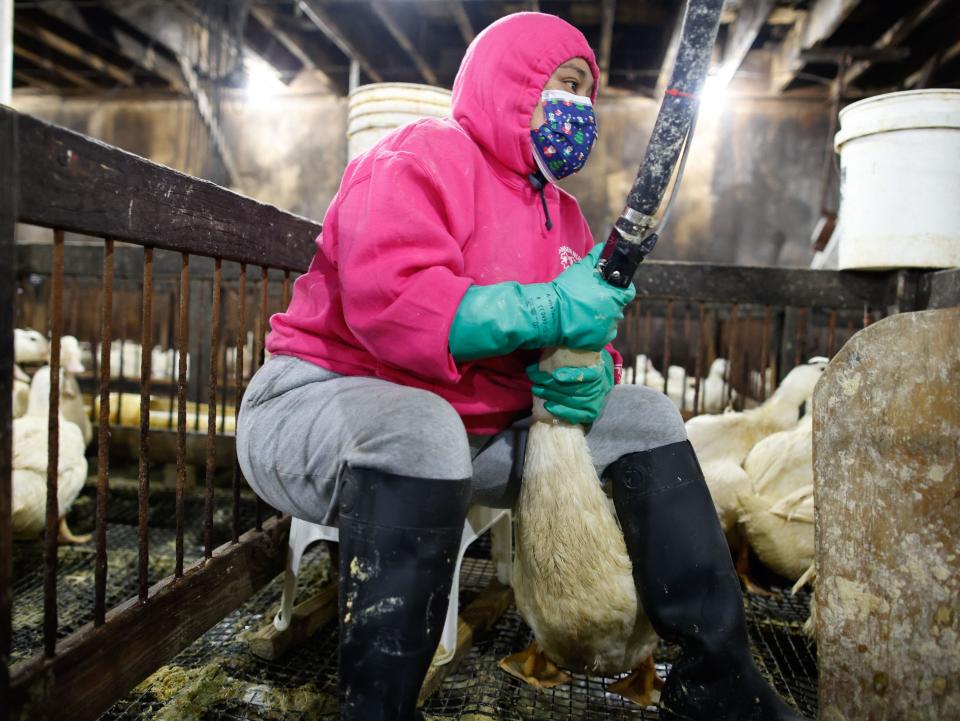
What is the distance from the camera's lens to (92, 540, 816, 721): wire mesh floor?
142 cm

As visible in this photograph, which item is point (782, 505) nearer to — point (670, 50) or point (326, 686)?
A: point (326, 686)

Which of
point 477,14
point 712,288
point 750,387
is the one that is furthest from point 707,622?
point 477,14

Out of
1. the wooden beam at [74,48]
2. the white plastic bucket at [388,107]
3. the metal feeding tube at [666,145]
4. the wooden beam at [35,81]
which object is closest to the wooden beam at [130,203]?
the metal feeding tube at [666,145]

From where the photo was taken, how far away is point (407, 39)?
21.3 ft

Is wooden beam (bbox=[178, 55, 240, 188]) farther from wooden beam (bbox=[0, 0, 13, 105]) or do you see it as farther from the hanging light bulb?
wooden beam (bbox=[0, 0, 13, 105])

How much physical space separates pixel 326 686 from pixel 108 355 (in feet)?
2.83

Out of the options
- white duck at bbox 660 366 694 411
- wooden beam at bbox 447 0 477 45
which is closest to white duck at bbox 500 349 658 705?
white duck at bbox 660 366 694 411

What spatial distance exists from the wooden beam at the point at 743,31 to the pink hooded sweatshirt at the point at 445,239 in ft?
14.8

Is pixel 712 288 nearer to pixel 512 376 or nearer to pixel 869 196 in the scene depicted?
pixel 869 196

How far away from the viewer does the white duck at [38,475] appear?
2.29m

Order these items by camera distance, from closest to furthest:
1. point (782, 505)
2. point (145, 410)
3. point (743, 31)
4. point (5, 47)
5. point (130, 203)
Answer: point (130, 203)
point (145, 410)
point (782, 505)
point (5, 47)
point (743, 31)

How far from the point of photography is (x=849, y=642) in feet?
4.19

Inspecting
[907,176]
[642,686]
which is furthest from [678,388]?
[642,686]

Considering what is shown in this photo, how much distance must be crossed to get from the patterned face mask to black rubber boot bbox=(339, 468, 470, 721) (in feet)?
2.38
